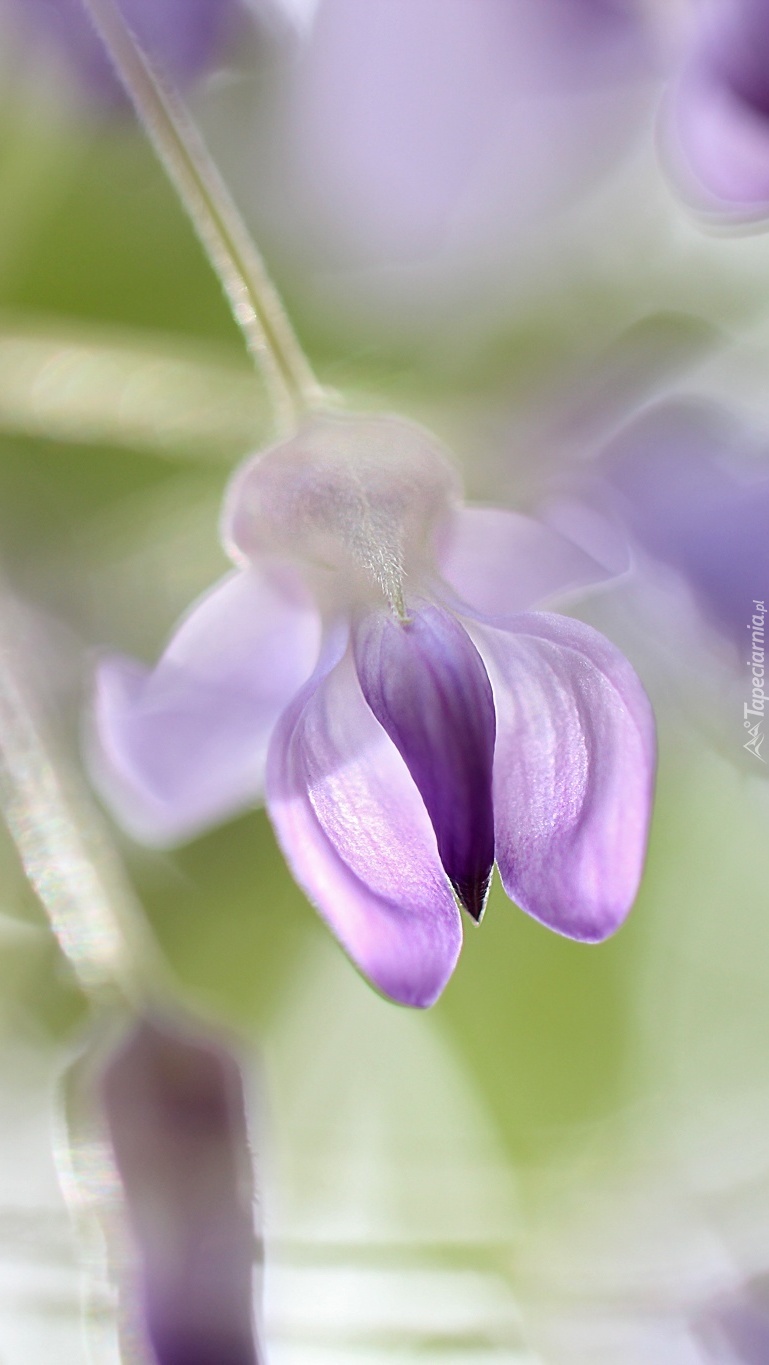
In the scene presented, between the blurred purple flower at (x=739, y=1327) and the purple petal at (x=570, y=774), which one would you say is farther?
the blurred purple flower at (x=739, y=1327)

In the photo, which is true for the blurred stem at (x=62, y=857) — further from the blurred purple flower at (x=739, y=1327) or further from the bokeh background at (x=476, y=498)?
the blurred purple flower at (x=739, y=1327)

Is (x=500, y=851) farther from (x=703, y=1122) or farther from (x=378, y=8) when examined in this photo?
(x=703, y=1122)

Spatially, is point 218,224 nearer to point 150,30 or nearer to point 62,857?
point 150,30

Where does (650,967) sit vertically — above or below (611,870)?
above

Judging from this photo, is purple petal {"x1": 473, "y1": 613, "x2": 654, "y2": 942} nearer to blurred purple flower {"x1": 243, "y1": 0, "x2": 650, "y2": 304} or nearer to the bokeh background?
the bokeh background

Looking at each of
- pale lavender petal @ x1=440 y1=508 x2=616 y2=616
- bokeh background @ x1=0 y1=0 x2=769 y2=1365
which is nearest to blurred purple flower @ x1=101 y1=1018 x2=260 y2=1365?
bokeh background @ x1=0 y1=0 x2=769 y2=1365

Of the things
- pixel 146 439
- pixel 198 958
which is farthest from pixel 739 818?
pixel 146 439

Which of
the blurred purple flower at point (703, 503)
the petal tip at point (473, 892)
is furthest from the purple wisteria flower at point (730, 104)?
the petal tip at point (473, 892)
